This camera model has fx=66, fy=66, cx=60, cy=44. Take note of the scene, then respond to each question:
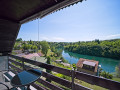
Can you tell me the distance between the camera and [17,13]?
4.65 feet

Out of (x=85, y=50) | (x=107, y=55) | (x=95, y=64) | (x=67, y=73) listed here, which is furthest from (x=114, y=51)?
(x=67, y=73)

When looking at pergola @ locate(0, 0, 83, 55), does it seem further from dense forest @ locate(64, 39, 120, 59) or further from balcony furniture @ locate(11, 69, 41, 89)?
dense forest @ locate(64, 39, 120, 59)

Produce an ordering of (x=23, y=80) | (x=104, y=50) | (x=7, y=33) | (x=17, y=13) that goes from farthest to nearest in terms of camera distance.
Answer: (x=104, y=50), (x=7, y=33), (x=17, y=13), (x=23, y=80)

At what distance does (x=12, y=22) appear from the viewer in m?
1.82

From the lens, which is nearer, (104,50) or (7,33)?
(7,33)

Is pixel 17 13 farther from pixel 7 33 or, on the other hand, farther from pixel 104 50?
pixel 104 50

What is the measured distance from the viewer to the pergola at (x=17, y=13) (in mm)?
982

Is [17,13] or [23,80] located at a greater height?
[17,13]

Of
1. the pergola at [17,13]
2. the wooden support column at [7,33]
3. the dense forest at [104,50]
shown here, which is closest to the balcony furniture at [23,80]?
the pergola at [17,13]

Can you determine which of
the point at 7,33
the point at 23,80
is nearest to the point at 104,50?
the point at 7,33

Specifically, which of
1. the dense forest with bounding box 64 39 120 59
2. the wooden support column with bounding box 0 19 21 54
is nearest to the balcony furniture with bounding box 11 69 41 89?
the wooden support column with bounding box 0 19 21 54

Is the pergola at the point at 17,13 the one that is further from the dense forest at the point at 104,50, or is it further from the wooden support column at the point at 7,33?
the dense forest at the point at 104,50

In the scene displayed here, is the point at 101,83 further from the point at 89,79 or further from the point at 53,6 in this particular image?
the point at 53,6

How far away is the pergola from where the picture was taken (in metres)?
0.98
